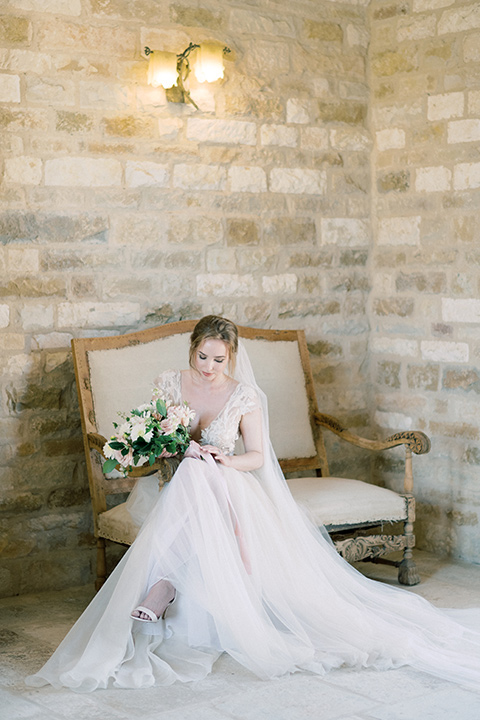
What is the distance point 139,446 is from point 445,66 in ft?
8.94

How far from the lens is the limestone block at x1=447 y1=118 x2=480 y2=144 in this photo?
4613 millimetres

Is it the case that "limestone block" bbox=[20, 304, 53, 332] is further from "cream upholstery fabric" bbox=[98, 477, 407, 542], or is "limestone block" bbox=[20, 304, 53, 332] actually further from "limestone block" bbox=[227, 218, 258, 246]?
"limestone block" bbox=[227, 218, 258, 246]

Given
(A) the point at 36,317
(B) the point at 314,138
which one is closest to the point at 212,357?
(A) the point at 36,317

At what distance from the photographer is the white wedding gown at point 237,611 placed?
3.15 metres

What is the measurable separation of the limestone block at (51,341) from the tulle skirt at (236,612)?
41.7 inches

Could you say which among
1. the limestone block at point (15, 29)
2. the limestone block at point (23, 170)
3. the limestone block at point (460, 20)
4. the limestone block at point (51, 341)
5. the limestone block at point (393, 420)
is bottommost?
the limestone block at point (393, 420)

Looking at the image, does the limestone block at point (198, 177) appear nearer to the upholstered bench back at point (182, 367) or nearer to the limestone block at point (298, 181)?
the limestone block at point (298, 181)

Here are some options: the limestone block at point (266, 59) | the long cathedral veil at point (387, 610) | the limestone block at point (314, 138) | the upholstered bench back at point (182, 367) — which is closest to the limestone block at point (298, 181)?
the limestone block at point (314, 138)

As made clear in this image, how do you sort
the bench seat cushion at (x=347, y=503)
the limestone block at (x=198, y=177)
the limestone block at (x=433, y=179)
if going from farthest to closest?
1. the limestone block at (x=433, y=179)
2. the limestone block at (x=198, y=177)
3. the bench seat cushion at (x=347, y=503)

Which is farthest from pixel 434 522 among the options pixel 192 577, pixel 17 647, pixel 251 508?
pixel 17 647

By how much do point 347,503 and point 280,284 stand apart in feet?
4.64

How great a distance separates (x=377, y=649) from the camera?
3.25 m

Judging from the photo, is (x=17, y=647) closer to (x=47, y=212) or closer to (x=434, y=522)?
(x=47, y=212)

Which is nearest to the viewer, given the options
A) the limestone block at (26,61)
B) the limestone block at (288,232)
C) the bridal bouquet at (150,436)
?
the bridal bouquet at (150,436)
